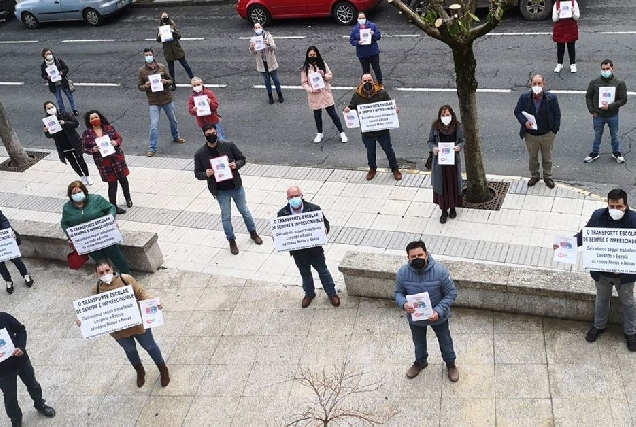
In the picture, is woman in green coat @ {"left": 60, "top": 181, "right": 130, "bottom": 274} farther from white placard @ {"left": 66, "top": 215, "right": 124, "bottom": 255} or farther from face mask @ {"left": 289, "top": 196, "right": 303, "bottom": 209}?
face mask @ {"left": 289, "top": 196, "right": 303, "bottom": 209}

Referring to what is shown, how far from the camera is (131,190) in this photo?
475 inches

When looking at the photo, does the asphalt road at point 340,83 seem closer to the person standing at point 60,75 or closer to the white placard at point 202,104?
the person standing at point 60,75

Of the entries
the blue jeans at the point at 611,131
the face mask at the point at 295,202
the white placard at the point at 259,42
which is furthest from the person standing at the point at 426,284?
the white placard at the point at 259,42

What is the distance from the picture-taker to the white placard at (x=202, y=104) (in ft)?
39.6

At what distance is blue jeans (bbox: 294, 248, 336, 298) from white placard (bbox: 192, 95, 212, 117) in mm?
5004

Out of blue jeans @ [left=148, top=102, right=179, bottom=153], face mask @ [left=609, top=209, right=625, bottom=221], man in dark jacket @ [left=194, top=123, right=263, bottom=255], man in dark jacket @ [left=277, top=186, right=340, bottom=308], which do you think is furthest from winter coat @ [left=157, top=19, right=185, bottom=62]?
face mask @ [left=609, top=209, right=625, bottom=221]

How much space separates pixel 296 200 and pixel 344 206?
9.45ft

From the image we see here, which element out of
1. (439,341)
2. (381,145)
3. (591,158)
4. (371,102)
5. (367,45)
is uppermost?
(371,102)

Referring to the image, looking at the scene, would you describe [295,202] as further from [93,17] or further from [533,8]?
[93,17]

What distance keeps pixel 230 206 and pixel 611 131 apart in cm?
565

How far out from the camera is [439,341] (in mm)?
6602

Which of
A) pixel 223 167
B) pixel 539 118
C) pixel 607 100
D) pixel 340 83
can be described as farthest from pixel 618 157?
pixel 340 83

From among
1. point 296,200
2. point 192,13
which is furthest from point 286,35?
point 296,200

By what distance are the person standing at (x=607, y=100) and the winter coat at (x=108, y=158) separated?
6.95 m
